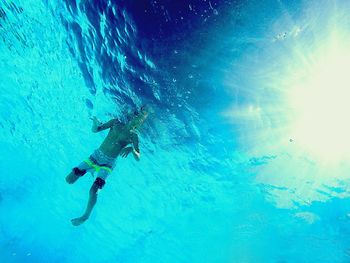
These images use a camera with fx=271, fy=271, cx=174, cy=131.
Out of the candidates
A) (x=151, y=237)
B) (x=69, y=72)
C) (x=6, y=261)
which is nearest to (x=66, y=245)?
(x=6, y=261)

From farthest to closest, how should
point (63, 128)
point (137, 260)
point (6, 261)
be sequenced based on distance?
point (6, 261), point (137, 260), point (63, 128)

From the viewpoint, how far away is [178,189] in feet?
71.8

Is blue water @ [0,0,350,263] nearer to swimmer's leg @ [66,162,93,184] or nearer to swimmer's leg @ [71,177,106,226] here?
swimmer's leg @ [66,162,93,184]

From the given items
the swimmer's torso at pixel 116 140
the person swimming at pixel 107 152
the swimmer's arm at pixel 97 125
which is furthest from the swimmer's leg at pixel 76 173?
the swimmer's arm at pixel 97 125

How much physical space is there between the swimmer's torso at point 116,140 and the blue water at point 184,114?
138 inches

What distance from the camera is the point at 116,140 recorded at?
32.2ft

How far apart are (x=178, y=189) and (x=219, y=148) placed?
7229mm

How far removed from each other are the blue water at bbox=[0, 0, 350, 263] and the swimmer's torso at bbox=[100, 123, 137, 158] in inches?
138

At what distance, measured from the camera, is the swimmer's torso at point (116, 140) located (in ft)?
31.5

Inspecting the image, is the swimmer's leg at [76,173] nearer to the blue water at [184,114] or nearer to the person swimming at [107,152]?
the person swimming at [107,152]

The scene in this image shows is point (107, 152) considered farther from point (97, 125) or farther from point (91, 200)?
point (91, 200)

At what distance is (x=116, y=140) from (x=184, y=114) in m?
5.22

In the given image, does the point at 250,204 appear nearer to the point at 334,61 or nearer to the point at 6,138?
the point at 334,61

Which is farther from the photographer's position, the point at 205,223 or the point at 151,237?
the point at 151,237
